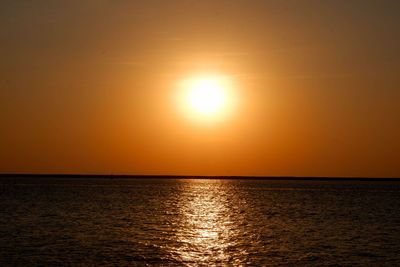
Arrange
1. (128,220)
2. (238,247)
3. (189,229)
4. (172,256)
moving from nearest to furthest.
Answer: (172,256) < (238,247) < (189,229) < (128,220)

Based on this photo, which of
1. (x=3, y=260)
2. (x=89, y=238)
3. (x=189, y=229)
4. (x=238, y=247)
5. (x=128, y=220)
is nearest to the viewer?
(x=3, y=260)

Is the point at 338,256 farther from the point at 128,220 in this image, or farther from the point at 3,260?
the point at 128,220

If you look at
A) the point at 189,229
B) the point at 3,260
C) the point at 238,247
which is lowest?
the point at 3,260

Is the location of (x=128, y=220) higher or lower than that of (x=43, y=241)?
higher

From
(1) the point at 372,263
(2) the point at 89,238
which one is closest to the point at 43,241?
(2) the point at 89,238

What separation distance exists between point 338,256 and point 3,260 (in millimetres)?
26494

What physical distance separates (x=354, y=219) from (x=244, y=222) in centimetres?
1811

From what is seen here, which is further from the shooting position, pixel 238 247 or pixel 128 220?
pixel 128 220

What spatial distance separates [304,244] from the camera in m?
45.8

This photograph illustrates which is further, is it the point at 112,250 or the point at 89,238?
the point at 89,238

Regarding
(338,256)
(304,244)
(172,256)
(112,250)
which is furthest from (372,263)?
(112,250)

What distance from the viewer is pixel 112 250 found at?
4119 cm

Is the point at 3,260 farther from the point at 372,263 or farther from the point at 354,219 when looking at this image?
the point at 354,219

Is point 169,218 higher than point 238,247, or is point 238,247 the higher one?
point 169,218
